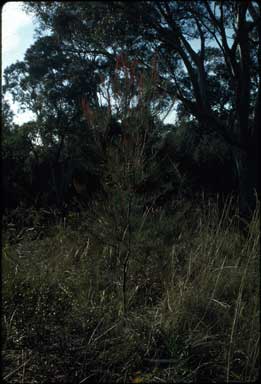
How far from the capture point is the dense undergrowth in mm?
2559

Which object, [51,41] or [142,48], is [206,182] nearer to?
[142,48]

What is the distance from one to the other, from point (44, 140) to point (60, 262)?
29.9ft

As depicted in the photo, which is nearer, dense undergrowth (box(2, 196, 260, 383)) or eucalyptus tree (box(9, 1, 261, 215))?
dense undergrowth (box(2, 196, 260, 383))

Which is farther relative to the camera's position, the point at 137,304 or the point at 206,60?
the point at 206,60

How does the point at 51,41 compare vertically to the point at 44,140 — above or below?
above

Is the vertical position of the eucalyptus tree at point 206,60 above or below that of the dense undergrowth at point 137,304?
above

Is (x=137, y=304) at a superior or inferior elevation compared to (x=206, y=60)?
inferior

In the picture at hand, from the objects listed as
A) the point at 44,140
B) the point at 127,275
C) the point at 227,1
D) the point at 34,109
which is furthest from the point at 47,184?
the point at 127,275

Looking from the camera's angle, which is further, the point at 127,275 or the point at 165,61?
the point at 165,61

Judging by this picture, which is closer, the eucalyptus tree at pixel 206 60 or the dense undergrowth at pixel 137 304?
the dense undergrowth at pixel 137 304

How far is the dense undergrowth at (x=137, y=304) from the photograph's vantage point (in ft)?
8.39

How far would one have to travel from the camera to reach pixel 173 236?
13.7 feet

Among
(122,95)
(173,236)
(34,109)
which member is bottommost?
(173,236)

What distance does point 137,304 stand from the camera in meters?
3.42
